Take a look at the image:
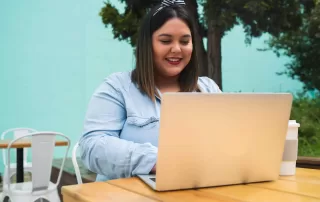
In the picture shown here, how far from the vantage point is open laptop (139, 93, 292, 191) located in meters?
0.91

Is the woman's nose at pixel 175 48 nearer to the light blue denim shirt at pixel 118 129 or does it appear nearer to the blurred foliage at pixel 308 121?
the light blue denim shirt at pixel 118 129

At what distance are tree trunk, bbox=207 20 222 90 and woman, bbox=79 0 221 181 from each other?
145 inches

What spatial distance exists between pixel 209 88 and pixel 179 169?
81cm

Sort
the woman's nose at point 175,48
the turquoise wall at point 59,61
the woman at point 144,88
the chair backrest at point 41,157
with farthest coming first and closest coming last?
the turquoise wall at point 59,61, the chair backrest at point 41,157, the woman's nose at point 175,48, the woman at point 144,88

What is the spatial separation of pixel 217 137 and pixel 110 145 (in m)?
0.41

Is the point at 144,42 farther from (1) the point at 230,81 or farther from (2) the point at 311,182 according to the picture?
(1) the point at 230,81

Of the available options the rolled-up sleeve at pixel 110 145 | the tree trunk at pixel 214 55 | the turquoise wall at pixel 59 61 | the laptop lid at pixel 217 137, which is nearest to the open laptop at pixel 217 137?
the laptop lid at pixel 217 137

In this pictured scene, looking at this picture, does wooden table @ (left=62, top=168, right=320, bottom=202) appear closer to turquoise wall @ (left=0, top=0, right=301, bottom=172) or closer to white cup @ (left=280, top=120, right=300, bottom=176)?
white cup @ (left=280, top=120, right=300, bottom=176)

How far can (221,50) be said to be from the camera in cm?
547

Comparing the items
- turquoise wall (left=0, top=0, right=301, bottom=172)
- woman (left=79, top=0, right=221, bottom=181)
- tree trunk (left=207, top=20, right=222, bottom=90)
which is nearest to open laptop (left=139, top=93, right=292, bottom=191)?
woman (left=79, top=0, right=221, bottom=181)

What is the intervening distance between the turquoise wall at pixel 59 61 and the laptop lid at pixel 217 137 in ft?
14.7

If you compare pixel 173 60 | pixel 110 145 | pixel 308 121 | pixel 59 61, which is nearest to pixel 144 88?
pixel 173 60

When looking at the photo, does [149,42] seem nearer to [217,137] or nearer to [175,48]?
[175,48]

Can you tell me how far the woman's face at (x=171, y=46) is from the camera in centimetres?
152
